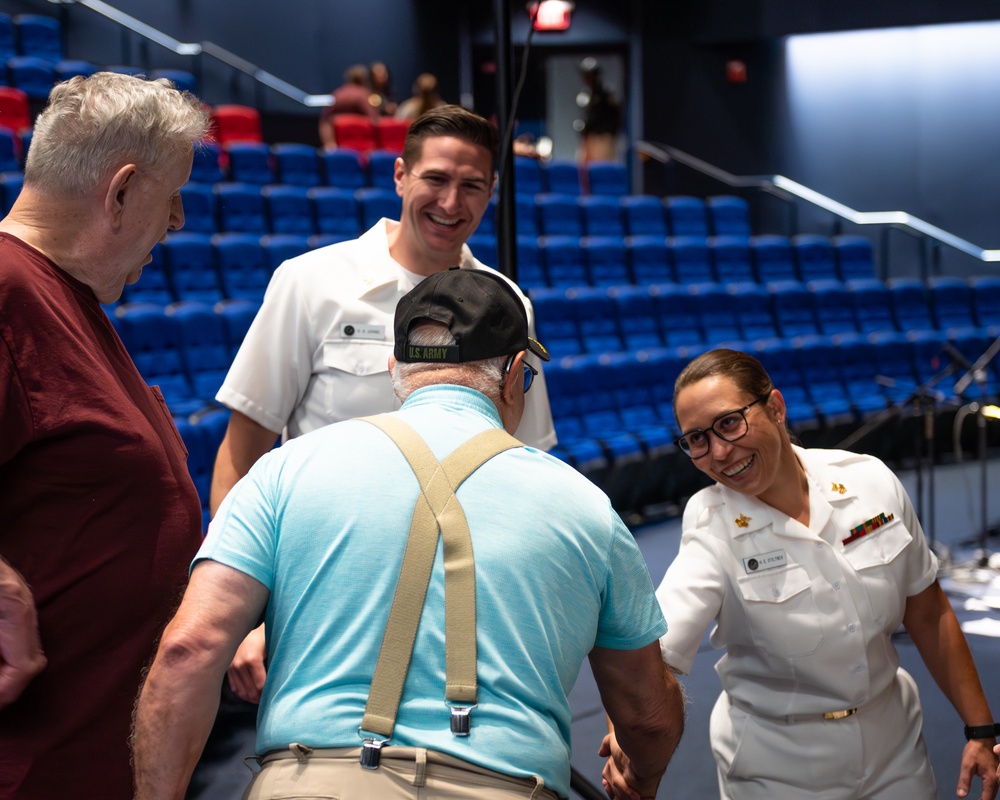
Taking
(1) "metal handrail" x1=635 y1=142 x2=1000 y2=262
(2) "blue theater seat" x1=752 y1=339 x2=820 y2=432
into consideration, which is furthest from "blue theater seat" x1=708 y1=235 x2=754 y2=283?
(1) "metal handrail" x1=635 y1=142 x2=1000 y2=262

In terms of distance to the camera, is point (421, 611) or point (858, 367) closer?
point (421, 611)

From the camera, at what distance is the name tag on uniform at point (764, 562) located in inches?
68.3

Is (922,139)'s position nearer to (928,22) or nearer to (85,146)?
(928,22)

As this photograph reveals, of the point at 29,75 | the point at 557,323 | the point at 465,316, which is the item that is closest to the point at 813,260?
the point at 557,323

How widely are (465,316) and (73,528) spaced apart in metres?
0.53

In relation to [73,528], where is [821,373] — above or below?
below

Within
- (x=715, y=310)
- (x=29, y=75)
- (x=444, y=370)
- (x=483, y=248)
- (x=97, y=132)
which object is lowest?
(x=715, y=310)

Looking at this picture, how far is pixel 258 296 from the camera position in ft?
21.4

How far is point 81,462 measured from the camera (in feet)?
4.17

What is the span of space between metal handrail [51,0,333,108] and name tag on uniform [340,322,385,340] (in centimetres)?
827

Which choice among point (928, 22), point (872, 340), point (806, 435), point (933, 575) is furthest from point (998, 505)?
point (928, 22)

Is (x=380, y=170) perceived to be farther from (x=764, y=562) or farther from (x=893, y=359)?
(x=764, y=562)

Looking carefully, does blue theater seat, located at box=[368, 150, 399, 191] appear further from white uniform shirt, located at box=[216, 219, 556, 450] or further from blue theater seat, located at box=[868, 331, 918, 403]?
white uniform shirt, located at box=[216, 219, 556, 450]

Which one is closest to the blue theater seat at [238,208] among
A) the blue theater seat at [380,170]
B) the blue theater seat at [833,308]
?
the blue theater seat at [380,170]
